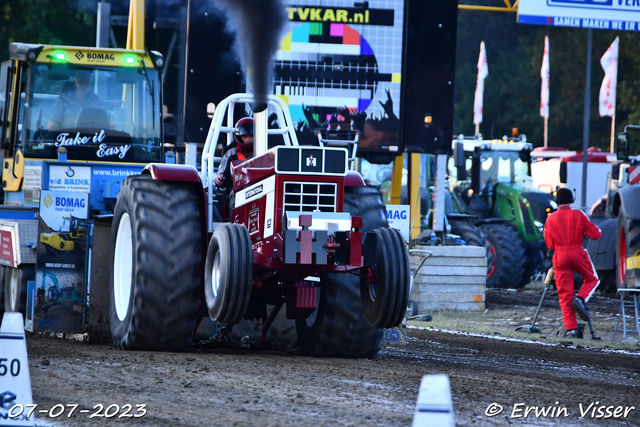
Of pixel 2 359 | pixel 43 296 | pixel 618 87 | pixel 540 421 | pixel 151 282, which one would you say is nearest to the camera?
pixel 2 359

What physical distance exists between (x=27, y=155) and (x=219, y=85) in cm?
338

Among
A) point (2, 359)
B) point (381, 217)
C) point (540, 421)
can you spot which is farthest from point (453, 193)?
point (2, 359)

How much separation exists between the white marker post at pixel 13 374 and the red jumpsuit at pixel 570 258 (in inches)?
322

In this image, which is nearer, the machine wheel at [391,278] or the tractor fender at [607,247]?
the machine wheel at [391,278]

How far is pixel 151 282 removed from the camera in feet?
25.0

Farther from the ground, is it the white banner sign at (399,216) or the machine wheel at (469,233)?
the white banner sign at (399,216)

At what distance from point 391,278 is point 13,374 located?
3212mm

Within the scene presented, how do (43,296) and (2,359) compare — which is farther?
(43,296)

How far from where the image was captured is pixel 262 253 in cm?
737

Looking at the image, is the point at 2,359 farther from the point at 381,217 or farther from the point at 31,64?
the point at 31,64

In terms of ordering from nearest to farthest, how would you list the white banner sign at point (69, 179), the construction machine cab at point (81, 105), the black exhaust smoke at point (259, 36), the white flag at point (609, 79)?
the black exhaust smoke at point (259, 36) < the white banner sign at point (69, 179) < the construction machine cab at point (81, 105) < the white flag at point (609, 79)

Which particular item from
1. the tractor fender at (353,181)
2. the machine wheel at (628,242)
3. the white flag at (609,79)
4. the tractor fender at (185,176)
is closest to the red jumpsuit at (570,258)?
the machine wheel at (628,242)

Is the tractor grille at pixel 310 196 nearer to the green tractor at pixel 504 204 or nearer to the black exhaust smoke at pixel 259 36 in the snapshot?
the black exhaust smoke at pixel 259 36

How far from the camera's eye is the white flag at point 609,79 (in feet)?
94.6
